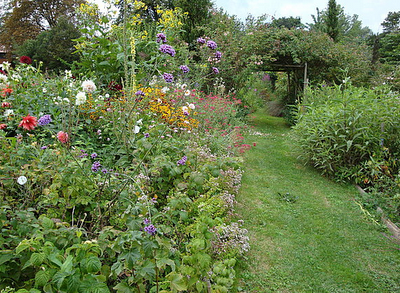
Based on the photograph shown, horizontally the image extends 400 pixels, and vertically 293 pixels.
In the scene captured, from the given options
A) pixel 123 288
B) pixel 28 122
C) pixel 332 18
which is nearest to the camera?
pixel 123 288

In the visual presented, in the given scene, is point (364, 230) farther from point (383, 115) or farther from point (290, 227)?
point (383, 115)

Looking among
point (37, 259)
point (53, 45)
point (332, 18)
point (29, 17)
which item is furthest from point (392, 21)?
point (37, 259)

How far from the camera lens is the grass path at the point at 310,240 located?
7.23 ft

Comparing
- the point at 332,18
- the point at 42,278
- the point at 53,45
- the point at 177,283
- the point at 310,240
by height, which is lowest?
the point at 310,240

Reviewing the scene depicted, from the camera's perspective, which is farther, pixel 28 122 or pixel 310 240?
pixel 310 240

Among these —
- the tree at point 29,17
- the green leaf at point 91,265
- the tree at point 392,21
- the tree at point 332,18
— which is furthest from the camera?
the tree at point 392,21

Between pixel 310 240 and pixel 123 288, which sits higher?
pixel 123 288

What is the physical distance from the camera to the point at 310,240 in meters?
2.80

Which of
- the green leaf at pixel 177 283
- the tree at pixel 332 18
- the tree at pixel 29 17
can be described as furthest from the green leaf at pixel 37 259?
the tree at pixel 29 17

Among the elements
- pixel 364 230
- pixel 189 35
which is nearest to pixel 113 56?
pixel 364 230

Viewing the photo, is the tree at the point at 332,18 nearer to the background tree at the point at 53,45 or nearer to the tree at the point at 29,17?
the background tree at the point at 53,45

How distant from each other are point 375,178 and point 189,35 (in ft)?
25.3

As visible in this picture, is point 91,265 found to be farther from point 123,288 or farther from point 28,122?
point 28,122

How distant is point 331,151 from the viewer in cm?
450
